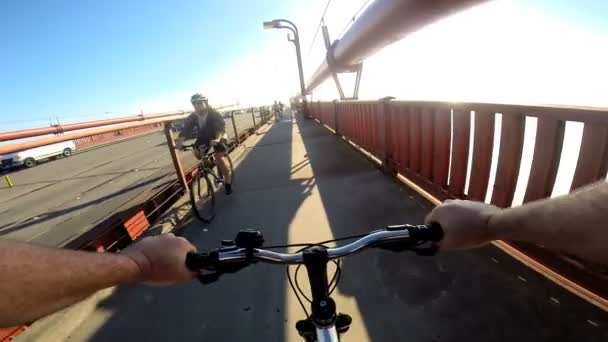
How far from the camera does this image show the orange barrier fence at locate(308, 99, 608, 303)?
2.14 m

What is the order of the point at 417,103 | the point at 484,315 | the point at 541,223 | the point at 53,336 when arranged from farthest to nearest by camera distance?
the point at 417,103 < the point at 53,336 < the point at 484,315 < the point at 541,223

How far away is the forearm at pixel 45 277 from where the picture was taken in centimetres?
74

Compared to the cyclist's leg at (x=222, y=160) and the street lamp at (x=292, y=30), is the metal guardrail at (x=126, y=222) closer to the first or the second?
the cyclist's leg at (x=222, y=160)

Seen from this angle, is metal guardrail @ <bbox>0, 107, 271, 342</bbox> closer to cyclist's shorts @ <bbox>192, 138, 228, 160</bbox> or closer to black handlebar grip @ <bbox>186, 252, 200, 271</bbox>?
cyclist's shorts @ <bbox>192, 138, 228, 160</bbox>

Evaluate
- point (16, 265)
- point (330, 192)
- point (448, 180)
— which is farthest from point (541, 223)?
point (330, 192)

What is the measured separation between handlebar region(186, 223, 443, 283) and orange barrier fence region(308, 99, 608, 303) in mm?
1771

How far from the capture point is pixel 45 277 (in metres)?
0.80

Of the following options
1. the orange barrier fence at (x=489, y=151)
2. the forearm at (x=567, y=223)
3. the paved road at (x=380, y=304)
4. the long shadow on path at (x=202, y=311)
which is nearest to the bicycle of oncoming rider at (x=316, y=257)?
the forearm at (x=567, y=223)

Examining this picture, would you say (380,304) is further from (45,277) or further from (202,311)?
(45,277)

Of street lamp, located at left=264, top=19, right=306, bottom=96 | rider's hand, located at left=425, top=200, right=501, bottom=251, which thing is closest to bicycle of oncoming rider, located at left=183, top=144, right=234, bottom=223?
rider's hand, located at left=425, top=200, right=501, bottom=251

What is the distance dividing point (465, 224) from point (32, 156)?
Answer: 29492mm

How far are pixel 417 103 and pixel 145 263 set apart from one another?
13.7ft

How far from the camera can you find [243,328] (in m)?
2.43

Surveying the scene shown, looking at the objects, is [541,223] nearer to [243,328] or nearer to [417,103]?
[243,328]
